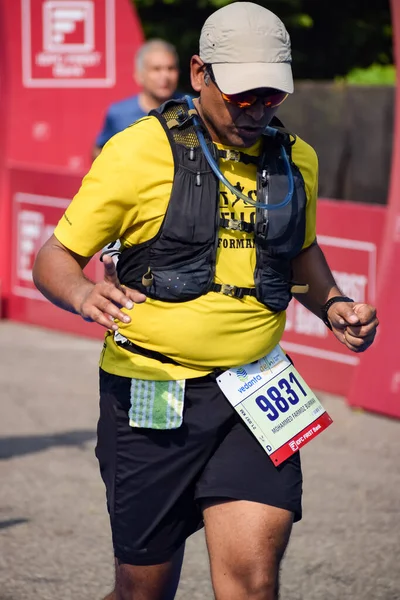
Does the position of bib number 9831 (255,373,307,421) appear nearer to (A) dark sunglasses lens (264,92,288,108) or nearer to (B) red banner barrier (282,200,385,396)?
(A) dark sunglasses lens (264,92,288,108)

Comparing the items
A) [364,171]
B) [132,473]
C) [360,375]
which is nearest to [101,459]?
[132,473]

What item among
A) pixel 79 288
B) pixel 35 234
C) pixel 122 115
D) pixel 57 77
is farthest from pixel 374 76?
pixel 79 288

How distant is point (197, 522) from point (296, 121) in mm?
10126

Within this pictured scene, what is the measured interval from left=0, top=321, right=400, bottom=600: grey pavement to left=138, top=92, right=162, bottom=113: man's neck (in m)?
1.91

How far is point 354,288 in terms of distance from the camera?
26.0 ft

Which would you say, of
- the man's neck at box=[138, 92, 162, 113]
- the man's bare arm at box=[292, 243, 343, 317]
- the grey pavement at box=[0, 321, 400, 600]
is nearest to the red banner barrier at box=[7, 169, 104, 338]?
the man's neck at box=[138, 92, 162, 113]

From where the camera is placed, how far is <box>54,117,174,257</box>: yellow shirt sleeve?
3.32 m

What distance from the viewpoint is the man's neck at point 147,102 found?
28.4 feet

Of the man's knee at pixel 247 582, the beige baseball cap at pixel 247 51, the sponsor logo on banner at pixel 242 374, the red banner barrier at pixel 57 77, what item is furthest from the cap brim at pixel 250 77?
the red banner barrier at pixel 57 77

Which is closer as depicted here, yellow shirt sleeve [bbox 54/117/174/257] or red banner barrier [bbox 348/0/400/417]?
yellow shirt sleeve [bbox 54/117/174/257]

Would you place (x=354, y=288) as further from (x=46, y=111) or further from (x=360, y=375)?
(x=46, y=111)

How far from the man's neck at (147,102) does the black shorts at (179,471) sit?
17.5ft

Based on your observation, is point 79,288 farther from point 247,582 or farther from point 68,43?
point 68,43

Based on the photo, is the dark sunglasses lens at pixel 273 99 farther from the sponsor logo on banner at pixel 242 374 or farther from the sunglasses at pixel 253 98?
the sponsor logo on banner at pixel 242 374
